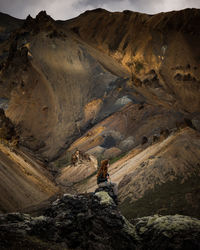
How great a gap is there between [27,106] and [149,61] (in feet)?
119

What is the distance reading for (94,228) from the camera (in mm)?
11023

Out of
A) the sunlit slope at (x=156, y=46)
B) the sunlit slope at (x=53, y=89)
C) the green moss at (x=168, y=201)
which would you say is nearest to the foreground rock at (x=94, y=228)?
the green moss at (x=168, y=201)

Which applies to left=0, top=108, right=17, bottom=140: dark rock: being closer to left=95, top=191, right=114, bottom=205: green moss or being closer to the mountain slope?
the mountain slope

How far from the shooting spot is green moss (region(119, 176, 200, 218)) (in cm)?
1731

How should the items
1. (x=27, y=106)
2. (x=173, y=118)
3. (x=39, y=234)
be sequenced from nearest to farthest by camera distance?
(x=39, y=234) < (x=173, y=118) < (x=27, y=106)

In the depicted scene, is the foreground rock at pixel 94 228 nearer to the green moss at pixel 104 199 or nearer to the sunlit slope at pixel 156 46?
the green moss at pixel 104 199

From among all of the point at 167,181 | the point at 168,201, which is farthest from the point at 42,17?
the point at 168,201

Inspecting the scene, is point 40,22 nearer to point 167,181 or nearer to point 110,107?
point 110,107

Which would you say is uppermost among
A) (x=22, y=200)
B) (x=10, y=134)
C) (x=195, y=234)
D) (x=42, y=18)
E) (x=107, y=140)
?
(x=42, y=18)

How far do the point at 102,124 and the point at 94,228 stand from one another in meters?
41.0

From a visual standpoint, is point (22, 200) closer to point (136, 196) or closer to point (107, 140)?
point (136, 196)

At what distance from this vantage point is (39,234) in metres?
10.1

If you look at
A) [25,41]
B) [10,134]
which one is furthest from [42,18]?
[10,134]

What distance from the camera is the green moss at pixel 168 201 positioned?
1731cm
